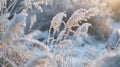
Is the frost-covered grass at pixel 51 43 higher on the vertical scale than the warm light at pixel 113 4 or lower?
lower

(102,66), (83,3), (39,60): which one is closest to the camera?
(102,66)

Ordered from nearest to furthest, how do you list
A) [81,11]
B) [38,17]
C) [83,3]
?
[81,11], [38,17], [83,3]

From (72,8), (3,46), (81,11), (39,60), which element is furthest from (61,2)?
(39,60)

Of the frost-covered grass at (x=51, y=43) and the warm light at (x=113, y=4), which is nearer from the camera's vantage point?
the frost-covered grass at (x=51, y=43)

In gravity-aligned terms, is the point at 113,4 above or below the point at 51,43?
above

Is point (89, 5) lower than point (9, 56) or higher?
higher

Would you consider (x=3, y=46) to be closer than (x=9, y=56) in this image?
Yes

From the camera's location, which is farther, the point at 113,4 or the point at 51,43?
the point at 113,4

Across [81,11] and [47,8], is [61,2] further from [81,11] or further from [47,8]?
[81,11]

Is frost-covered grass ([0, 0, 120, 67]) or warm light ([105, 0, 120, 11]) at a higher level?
warm light ([105, 0, 120, 11])

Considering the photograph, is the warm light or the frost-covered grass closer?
the frost-covered grass

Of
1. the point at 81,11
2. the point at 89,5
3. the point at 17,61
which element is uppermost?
the point at 89,5
